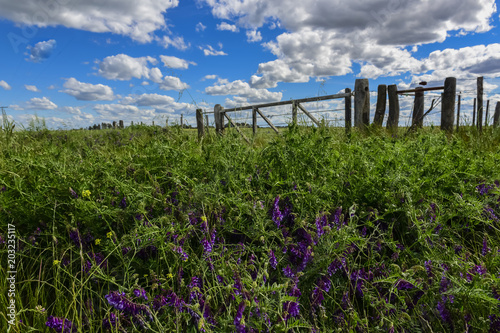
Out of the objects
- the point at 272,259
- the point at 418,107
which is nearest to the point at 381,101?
the point at 418,107

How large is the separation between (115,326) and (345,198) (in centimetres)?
188

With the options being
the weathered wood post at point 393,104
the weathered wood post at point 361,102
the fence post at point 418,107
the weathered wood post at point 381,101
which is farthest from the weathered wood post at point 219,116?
the fence post at point 418,107

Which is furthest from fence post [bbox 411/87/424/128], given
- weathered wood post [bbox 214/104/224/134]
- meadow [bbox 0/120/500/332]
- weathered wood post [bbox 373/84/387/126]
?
weathered wood post [bbox 214/104/224/134]

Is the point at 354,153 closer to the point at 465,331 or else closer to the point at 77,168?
the point at 465,331

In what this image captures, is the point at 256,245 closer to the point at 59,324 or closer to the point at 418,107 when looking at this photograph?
the point at 59,324

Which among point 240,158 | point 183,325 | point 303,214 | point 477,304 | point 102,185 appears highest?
point 240,158

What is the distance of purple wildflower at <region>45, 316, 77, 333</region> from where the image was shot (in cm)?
180

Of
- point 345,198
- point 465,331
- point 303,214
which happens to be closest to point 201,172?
point 303,214

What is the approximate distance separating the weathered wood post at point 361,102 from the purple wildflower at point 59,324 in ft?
27.2

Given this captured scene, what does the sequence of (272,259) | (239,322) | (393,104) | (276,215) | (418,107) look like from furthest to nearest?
(393,104)
(418,107)
(276,215)
(272,259)
(239,322)

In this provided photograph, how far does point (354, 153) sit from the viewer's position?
11.6ft

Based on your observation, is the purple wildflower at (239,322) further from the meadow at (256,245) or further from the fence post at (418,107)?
the fence post at (418,107)

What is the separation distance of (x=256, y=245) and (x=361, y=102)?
7559 mm

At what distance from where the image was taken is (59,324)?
1822 millimetres
